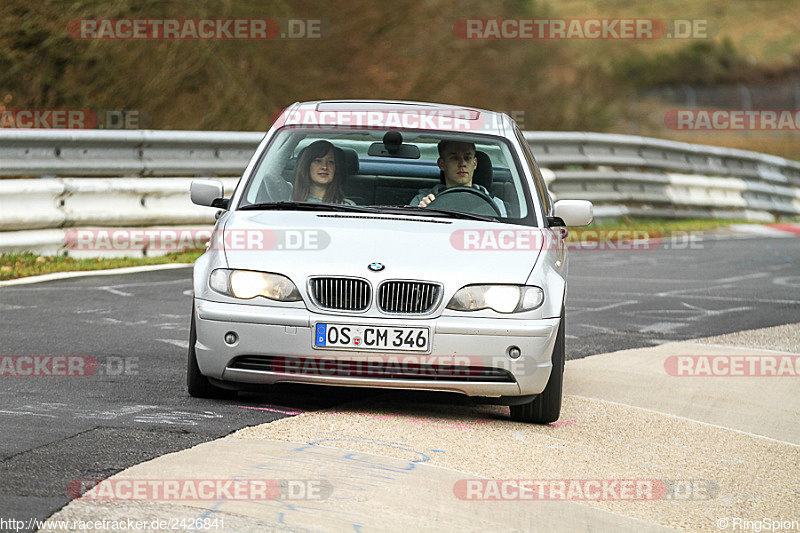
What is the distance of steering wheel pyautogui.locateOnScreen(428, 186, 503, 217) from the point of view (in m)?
7.16

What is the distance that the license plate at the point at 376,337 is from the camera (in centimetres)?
614

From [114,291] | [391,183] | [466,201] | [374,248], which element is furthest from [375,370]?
[114,291]

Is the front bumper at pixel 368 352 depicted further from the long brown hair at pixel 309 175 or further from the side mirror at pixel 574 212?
the side mirror at pixel 574 212

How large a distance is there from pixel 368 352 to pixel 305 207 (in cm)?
117

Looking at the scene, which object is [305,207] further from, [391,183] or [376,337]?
[391,183]

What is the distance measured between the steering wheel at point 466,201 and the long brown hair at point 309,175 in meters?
0.55

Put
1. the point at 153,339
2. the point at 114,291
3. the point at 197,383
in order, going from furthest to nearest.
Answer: the point at 114,291 → the point at 153,339 → the point at 197,383

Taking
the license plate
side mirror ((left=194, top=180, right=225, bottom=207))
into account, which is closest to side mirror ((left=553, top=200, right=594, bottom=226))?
the license plate

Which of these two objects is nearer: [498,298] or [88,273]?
[498,298]

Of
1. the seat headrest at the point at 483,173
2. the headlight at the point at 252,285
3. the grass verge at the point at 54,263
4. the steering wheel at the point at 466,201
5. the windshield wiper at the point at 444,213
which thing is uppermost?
the seat headrest at the point at 483,173

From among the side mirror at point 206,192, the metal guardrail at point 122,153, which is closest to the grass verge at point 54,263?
the metal guardrail at point 122,153

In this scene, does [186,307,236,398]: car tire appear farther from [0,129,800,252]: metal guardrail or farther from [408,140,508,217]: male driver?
[0,129,800,252]: metal guardrail

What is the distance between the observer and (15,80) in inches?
611

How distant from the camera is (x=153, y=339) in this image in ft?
28.2
